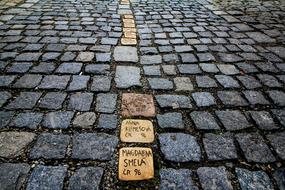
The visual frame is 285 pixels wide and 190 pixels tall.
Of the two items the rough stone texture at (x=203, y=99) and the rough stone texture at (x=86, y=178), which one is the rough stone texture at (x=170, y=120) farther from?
the rough stone texture at (x=86, y=178)

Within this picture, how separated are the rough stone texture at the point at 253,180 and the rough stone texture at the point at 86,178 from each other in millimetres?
1023

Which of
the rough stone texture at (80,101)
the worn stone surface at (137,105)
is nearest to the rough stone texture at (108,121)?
the worn stone surface at (137,105)

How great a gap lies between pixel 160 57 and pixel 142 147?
1.86 meters

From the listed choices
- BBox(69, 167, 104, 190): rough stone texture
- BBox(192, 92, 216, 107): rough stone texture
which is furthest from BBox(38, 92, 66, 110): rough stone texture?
BBox(192, 92, 216, 107): rough stone texture

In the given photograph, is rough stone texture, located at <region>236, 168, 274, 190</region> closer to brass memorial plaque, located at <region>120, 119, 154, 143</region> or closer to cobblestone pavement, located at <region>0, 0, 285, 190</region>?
cobblestone pavement, located at <region>0, 0, 285, 190</region>

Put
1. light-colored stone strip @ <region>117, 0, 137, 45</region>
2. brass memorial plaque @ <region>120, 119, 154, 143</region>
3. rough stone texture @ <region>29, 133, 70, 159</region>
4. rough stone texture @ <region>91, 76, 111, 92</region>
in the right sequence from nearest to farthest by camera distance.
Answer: rough stone texture @ <region>29, 133, 70, 159</region>, brass memorial plaque @ <region>120, 119, 154, 143</region>, rough stone texture @ <region>91, 76, 111, 92</region>, light-colored stone strip @ <region>117, 0, 137, 45</region>

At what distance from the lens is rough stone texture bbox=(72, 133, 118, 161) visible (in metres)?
2.19

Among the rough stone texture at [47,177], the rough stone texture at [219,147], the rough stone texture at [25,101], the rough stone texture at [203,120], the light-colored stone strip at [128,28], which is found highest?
the rough stone texture at [25,101]

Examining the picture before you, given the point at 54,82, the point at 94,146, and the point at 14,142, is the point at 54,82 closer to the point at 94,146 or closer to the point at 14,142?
the point at 14,142

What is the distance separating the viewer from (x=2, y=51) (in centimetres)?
386

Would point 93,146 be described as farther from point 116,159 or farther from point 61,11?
point 61,11

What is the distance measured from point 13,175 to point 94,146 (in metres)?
0.63

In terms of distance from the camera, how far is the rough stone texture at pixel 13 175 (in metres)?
1.91

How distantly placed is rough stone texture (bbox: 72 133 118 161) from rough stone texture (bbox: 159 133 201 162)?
0.42m
